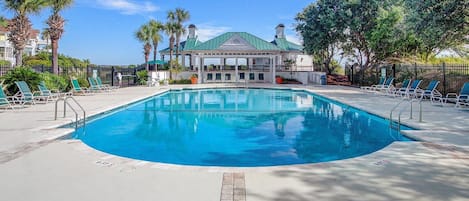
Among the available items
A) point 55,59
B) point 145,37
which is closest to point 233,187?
point 55,59

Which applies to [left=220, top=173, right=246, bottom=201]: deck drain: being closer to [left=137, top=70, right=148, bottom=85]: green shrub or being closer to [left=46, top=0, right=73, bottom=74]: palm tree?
[left=46, top=0, right=73, bottom=74]: palm tree

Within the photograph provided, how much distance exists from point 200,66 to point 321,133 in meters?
25.5

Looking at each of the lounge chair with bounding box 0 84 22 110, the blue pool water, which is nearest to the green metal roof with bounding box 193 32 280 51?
the blue pool water

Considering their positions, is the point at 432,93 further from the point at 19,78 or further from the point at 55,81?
the point at 55,81

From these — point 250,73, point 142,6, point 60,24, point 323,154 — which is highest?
point 142,6

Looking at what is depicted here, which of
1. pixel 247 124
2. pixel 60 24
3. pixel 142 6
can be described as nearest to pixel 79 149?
pixel 247 124

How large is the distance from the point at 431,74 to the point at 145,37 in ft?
86.5

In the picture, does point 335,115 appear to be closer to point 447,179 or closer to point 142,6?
point 447,179

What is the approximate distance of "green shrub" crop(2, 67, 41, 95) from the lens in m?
15.3

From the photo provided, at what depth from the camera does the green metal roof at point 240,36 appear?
3444 centimetres

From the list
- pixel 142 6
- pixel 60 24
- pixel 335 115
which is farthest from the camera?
pixel 142 6

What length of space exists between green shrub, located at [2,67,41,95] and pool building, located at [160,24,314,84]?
1867cm

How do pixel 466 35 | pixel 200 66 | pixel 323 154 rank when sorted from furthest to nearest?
pixel 200 66 → pixel 466 35 → pixel 323 154

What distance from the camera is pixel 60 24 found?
22344 mm
